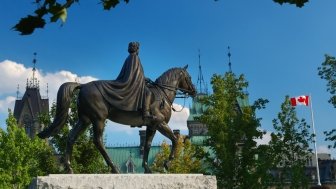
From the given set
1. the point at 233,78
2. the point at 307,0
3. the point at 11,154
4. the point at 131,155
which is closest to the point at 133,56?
the point at 307,0

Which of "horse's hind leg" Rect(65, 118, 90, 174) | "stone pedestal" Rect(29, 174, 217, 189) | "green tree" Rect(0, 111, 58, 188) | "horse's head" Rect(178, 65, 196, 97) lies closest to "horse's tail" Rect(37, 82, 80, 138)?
"horse's hind leg" Rect(65, 118, 90, 174)

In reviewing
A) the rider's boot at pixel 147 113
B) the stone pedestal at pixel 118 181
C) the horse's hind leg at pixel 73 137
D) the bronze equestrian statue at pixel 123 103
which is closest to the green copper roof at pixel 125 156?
the bronze equestrian statue at pixel 123 103

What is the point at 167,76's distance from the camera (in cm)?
1295

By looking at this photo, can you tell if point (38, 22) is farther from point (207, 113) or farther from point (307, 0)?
point (207, 113)

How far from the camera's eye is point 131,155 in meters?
78.7

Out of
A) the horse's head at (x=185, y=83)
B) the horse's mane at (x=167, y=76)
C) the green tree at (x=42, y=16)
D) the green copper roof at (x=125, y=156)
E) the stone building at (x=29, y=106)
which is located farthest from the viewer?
the stone building at (x=29, y=106)

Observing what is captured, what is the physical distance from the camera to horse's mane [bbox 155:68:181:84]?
12.9 m

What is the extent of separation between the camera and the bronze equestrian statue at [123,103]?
37.3ft

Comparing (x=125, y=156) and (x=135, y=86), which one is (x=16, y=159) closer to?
(x=135, y=86)

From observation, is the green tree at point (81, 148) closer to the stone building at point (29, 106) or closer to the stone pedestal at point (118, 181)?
the stone pedestal at point (118, 181)

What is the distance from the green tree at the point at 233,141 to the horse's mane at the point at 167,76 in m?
14.2

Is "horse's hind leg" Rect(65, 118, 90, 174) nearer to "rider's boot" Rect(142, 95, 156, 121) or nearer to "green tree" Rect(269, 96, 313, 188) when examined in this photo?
"rider's boot" Rect(142, 95, 156, 121)

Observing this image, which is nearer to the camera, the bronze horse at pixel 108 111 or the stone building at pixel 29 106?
the bronze horse at pixel 108 111

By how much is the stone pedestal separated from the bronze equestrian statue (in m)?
1.07
